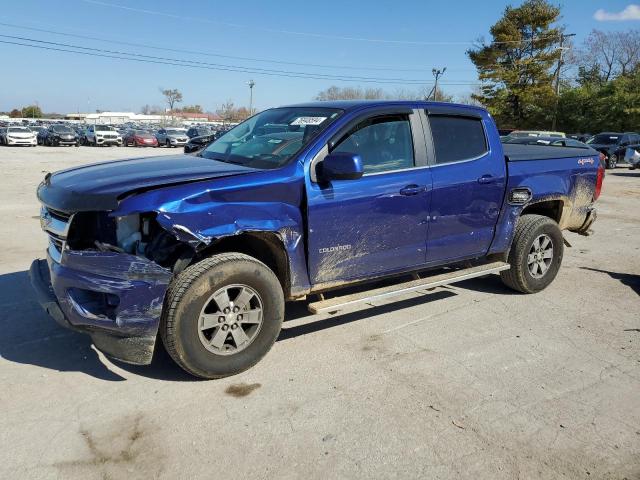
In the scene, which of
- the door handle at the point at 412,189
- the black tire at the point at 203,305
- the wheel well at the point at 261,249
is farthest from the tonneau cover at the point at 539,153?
the black tire at the point at 203,305

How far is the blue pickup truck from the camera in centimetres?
338

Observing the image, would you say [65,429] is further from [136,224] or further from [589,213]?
[589,213]

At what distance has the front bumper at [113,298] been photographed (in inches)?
130

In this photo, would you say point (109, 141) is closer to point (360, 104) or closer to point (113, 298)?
point (360, 104)

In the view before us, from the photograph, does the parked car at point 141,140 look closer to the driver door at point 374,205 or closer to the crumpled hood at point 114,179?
the crumpled hood at point 114,179

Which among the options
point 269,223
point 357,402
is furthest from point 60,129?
point 357,402

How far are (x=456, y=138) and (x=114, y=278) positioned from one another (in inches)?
126

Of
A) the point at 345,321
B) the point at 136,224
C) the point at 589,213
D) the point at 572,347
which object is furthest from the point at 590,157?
the point at 136,224

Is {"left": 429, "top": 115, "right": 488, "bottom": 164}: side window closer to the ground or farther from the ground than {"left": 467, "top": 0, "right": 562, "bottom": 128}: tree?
closer to the ground

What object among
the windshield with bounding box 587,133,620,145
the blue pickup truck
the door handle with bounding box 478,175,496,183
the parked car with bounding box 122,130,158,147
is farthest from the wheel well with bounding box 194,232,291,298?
the parked car with bounding box 122,130,158,147

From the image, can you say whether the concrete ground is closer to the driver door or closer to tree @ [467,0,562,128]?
the driver door

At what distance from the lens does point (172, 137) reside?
4103 cm

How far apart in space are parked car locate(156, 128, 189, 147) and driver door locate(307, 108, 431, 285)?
125ft

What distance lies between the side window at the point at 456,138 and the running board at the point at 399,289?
1.05 meters
